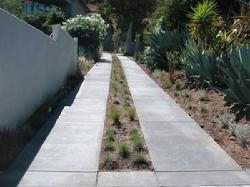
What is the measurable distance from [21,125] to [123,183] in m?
3.50

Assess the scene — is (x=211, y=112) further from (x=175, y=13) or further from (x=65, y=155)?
(x=175, y=13)

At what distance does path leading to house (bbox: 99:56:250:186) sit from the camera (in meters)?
6.36

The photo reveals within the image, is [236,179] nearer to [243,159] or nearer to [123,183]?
[243,159]

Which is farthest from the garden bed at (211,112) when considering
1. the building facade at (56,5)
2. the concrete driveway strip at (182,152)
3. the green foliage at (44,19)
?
Result: the building facade at (56,5)

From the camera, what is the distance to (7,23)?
8.02 metres

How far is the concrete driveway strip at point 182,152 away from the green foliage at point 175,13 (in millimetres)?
9810

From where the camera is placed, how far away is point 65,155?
7.38 m

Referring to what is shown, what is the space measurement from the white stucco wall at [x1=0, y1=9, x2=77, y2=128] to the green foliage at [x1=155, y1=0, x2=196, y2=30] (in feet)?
27.1

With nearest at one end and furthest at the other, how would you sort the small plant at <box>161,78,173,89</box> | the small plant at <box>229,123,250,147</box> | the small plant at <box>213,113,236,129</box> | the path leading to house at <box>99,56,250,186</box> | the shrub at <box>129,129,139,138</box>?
the path leading to house at <box>99,56,250,186</box> < the small plant at <box>229,123,250,147</box> < the shrub at <box>129,129,139,138</box> < the small plant at <box>213,113,236,129</box> < the small plant at <box>161,78,173,89</box>

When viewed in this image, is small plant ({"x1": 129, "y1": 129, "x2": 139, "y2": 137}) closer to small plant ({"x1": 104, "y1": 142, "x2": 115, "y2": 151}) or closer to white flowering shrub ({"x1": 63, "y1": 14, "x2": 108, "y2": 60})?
small plant ({"x1": 104, "y1": 142, "x2": 115, "y2": 151})

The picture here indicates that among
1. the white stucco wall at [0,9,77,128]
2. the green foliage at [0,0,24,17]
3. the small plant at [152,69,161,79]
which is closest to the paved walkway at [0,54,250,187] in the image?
the white stucco wall at [0,9,77,128]

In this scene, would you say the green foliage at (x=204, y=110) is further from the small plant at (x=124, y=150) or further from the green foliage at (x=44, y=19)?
the green foliage at (x=44, y=19)

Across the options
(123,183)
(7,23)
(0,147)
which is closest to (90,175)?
(123,183)

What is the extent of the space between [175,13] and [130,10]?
31807 millimetres
